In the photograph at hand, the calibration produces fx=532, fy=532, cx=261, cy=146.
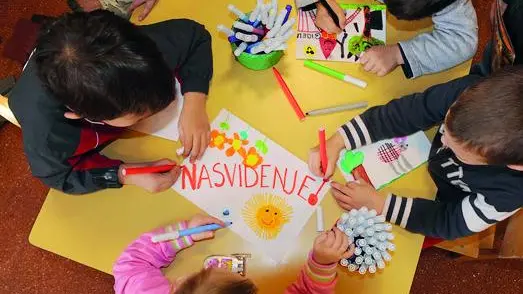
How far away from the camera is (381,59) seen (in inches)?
38.3

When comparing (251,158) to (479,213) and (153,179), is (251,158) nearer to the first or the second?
(153,179)

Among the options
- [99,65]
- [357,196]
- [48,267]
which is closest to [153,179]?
[99,65]

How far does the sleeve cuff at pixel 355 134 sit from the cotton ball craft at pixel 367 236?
145 mm

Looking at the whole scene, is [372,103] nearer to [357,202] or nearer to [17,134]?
[357,202]

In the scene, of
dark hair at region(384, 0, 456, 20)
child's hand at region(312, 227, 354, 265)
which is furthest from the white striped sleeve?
dark hair at region(384, 0, 456, 20)

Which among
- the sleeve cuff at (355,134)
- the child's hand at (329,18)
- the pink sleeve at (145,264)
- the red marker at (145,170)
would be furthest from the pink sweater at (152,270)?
the child's hand at (329,18)

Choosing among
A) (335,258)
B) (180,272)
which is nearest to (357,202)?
(335,258)

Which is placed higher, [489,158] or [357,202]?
[489,158]

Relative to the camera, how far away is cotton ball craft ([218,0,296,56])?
0.91 meters

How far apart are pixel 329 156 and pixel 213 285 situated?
34 centimetres

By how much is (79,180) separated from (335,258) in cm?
46

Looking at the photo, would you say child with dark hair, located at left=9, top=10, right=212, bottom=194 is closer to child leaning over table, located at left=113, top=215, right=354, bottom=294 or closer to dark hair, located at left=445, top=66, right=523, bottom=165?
child leaning over table, located at left=113, top=215, right=354, bottom=294

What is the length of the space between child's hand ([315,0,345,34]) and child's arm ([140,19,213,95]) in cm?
21

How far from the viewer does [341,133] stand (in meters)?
0.95
